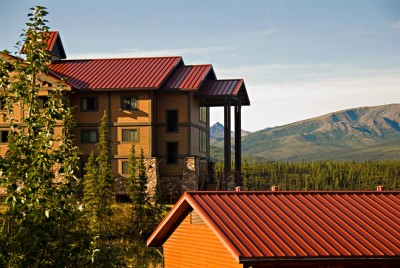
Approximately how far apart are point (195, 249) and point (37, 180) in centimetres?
1545

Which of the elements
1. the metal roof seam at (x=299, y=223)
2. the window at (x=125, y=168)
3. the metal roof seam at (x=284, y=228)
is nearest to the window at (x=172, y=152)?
the window at (x=125, y=168)

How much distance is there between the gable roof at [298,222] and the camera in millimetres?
27125

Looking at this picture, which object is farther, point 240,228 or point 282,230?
point 282,230

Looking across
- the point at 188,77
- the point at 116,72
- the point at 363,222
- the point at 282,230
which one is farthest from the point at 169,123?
the point at 282,230

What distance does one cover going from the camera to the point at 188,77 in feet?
210

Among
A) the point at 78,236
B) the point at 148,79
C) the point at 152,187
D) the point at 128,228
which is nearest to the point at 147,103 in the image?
the point at 148,79

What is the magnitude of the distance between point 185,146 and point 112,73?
30.0ft

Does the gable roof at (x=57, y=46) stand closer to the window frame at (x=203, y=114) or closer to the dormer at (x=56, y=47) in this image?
the dormer at (x=56, y=47)

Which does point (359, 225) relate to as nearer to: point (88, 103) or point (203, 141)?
point (88, 103)

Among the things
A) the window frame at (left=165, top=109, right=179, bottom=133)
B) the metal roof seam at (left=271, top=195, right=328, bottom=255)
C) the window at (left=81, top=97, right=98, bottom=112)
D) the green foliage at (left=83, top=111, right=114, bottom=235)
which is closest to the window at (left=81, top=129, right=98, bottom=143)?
the window at (left=81, top=97, right=98, bottom=112)

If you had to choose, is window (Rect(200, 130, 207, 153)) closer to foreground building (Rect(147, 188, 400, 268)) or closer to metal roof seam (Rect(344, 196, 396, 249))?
foreground building (Rect(147, 188, 400, 268))

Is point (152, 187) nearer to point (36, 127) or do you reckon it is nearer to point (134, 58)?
point (134, 58)

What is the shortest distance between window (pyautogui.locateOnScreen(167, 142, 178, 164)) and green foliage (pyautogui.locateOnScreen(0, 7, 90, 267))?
143 feet

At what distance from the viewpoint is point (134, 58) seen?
2680 inches
